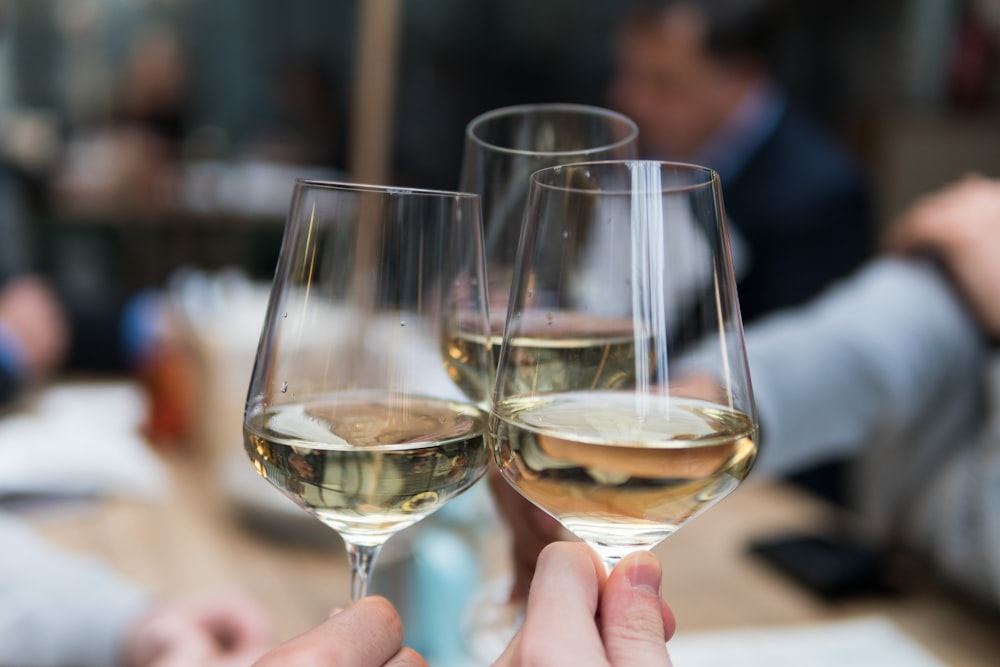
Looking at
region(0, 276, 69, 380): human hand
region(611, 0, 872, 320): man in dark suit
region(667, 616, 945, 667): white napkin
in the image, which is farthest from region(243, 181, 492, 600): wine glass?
region(611, 0, 872, 320): man in dark suit

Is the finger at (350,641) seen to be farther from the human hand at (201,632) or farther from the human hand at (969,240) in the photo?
the human hand at (969,240)

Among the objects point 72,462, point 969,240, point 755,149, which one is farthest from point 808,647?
point 755,149

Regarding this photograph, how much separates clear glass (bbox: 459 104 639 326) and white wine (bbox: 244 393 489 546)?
0.42 feet

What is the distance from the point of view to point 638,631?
357mm

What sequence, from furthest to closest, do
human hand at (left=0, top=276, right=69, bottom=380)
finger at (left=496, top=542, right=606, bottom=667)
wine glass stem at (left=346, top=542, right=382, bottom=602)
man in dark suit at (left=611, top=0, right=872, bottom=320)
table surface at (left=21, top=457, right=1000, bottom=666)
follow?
1. man in dark suit at (left=611, top=0, right=872, bottom=320)
2. human hand at (left=0, top=276, right=69, bottom=380)
3. table surface at (left=21, top=457, right=1000, bottom=666)
4. wine glass stem at (left=346, top=542, right=382, bottom=602)
5. finger at (left=496, top=542, right=606, bottom=667)

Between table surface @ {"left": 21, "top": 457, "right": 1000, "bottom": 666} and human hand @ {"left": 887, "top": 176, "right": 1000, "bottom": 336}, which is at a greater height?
human hand @ {"left": 887, "top": 176, "right": 1000, "bottom": 336}

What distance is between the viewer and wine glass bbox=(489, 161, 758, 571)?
1.29ft

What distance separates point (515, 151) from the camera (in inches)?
22.1

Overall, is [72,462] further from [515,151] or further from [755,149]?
[755,149]

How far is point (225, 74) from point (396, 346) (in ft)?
20.5

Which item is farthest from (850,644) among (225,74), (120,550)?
(225,74)

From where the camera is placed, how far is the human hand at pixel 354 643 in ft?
1.18

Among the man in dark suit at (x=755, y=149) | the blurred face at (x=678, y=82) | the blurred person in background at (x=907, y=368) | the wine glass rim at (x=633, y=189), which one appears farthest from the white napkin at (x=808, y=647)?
the blurred face at (x=678, y=82)

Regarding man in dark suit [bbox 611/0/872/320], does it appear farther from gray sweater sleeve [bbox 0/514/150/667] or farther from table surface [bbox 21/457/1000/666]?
gray sweater sleeve [bbox 0/514/150/667]
